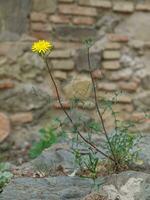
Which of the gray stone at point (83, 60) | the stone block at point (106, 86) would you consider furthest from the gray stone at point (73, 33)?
the stone block at point (106, 86)

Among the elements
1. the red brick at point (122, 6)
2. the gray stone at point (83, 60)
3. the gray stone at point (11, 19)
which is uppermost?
the red brick at point (122, 6)

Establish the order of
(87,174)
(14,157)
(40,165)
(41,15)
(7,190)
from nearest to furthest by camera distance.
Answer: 1. (7,190)
2. (87,174)
3. (40,165)
4. (14,157)
5. (41,15)

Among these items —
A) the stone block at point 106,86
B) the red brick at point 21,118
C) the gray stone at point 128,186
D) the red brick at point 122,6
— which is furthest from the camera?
the red brick at point 122,6

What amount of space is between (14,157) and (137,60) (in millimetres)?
1271

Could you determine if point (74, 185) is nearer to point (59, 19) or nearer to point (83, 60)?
point (83, 60)

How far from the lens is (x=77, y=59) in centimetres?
424

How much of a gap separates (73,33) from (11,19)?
508 millimetres

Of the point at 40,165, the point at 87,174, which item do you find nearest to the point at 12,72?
the point at 40,165

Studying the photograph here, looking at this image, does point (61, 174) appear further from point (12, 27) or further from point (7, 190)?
point (12, 27)

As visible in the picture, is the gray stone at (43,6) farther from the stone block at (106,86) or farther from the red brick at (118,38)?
the stone block at (106,86)

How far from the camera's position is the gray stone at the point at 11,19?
13.6ft

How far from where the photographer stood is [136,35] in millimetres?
4336

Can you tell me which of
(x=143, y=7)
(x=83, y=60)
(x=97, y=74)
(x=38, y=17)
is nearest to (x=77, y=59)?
(x=83, y=60)

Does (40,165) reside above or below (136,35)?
below
